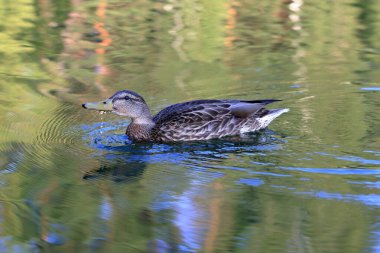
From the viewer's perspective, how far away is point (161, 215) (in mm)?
7055

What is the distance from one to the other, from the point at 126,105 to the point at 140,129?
36 centimetres

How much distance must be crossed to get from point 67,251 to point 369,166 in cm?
324

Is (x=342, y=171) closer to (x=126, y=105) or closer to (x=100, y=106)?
(x=126, y=105)

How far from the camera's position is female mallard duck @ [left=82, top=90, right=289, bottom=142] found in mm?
9602

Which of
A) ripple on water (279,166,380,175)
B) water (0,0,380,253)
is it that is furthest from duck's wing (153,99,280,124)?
ripple on water (279,166,380,175)

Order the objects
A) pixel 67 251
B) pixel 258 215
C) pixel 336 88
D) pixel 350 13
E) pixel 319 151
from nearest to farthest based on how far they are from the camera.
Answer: pixel 67 251
pixel 258 215
pixel 319 151
pixel 336 88
pixel 350 13

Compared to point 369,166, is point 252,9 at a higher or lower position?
lower

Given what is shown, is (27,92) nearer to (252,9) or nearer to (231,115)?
(231,115)

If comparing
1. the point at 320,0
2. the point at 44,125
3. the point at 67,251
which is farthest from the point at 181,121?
the point at 320,0

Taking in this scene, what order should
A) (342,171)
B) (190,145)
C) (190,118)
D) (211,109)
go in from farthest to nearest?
(211,109)
(190,118)
(190,145)
(342,171)

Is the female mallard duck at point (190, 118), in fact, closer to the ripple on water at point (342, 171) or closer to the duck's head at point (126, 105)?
the duck's head at point (126, 105)

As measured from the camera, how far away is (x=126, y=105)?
9.87 m

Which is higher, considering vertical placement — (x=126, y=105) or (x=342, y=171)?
(x=342, y=171)

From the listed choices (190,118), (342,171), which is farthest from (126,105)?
(342,171)
